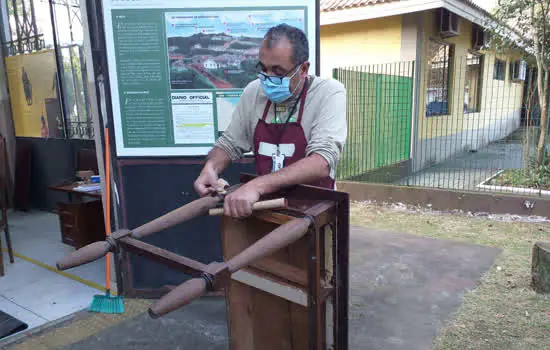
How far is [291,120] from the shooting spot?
6.30 feet

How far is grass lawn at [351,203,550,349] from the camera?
2.95m

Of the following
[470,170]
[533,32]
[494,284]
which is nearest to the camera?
[494,284]

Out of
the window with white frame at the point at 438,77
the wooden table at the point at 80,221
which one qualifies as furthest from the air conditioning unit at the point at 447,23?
the wooden table at the point at 80,221

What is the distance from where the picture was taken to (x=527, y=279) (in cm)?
383

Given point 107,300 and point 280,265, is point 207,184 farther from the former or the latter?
point 107,300

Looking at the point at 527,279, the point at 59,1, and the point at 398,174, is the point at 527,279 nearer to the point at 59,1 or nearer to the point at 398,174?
the point at 398,174

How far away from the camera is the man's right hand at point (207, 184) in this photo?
6.22 ft

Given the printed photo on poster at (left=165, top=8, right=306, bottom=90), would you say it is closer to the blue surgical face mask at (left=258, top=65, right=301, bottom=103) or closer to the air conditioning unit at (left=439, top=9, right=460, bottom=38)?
the blue surgical face mask at (left=258, top=65, right=301, bottom=103)

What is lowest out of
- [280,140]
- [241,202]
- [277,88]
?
[241,202]

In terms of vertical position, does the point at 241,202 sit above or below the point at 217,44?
below

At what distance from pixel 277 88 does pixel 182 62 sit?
1.67 metres

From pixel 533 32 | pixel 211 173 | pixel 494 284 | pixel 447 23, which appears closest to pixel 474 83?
pixel 447 23

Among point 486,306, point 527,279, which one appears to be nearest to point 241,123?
point 486,306

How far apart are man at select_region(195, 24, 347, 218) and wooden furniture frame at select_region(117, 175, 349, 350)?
0.13m
